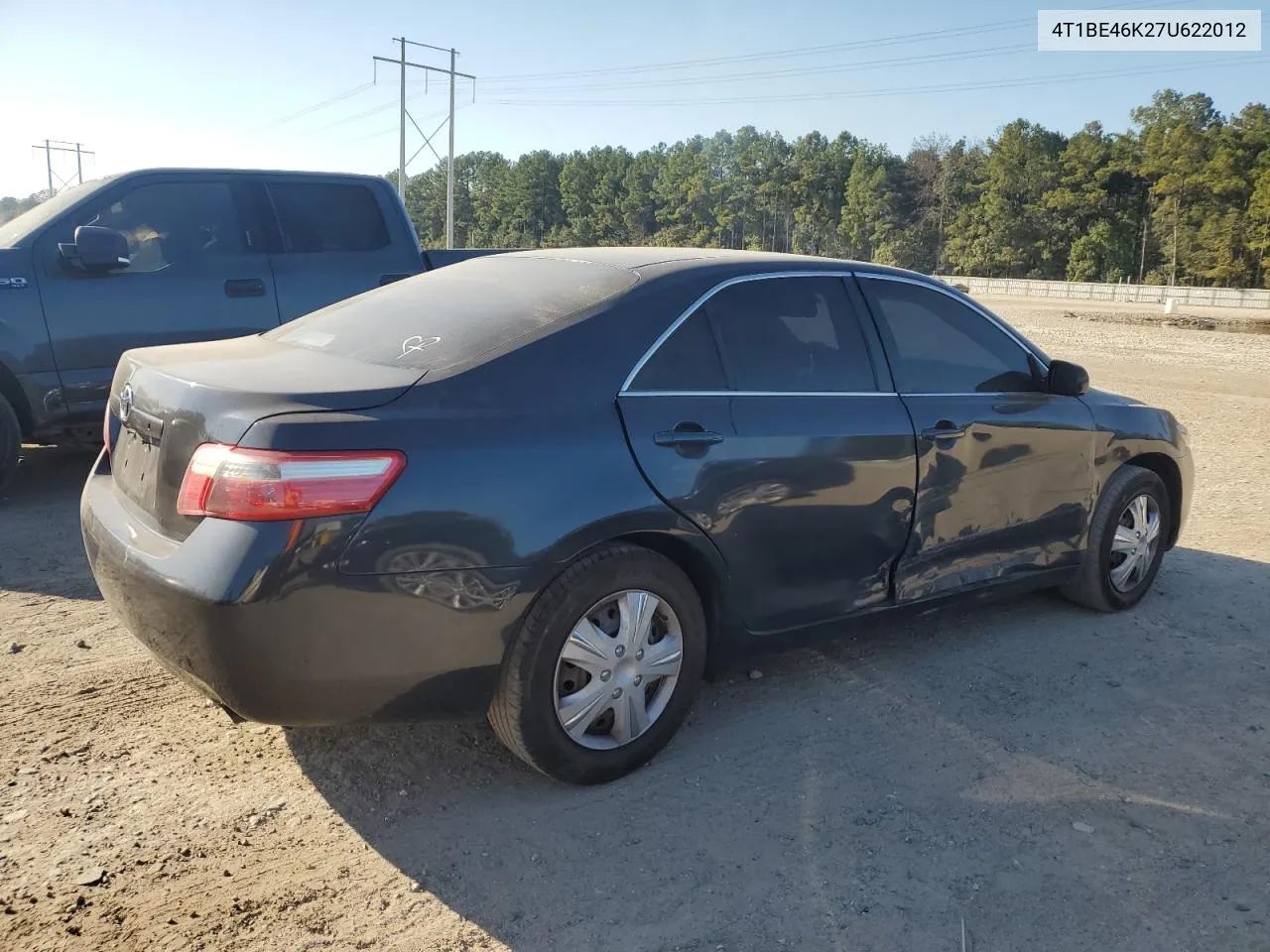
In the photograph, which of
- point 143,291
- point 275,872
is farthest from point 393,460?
point 143,291

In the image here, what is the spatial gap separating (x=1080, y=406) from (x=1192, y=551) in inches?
86.8

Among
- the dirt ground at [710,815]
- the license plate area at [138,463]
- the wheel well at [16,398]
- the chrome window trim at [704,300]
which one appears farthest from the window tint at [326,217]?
the chrome window trim at [704,300]

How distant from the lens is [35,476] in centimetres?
714

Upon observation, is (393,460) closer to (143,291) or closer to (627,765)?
(627,765)

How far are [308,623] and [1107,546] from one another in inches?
151

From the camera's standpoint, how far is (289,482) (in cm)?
262

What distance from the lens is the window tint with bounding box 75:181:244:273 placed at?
6559 mm

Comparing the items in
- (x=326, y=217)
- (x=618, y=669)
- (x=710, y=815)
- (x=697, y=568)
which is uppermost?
(x=326, y=217)

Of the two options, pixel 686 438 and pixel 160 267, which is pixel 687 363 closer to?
pixel 686 438

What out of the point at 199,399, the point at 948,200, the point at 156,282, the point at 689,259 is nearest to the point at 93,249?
the point at 156,282

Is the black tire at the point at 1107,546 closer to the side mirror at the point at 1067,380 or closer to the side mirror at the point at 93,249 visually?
the side mirror at the point at 1067,380

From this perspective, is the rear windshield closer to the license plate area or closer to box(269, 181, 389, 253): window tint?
the license plate area

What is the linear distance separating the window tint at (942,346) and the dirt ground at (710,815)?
1093mm

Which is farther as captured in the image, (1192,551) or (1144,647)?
(1192,551)
